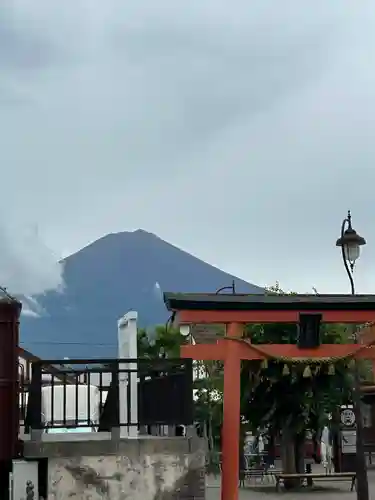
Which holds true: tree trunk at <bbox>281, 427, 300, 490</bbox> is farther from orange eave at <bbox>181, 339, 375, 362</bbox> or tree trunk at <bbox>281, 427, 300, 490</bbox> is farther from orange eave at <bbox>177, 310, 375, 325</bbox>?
orange eave at <bbox>177, 310, 375, 325</bbox>

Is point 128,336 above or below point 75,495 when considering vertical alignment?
above

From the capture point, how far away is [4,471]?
10.1 metres

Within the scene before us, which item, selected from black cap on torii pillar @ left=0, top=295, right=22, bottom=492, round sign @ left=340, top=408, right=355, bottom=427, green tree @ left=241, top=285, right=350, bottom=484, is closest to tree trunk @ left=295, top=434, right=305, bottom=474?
green tree @ left=241, top=285, right=350, bottom=484

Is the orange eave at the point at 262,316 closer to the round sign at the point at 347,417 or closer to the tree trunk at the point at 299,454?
the tree trunk at the point at 299,454

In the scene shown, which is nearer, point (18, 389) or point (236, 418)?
point (18, 389)

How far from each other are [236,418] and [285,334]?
9682 millimetres

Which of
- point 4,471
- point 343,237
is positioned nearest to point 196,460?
point 4,471

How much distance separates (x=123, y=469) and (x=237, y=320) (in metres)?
4.87

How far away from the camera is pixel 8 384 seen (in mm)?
9945

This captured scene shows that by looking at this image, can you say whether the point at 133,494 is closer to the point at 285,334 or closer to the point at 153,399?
the point at 153,399

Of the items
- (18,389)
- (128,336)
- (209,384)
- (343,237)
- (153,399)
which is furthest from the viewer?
(209,384)

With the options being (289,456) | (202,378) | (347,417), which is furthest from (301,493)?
(202,378)

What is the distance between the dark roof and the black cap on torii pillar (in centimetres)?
401

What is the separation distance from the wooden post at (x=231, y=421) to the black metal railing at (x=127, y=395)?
2.78 metres
